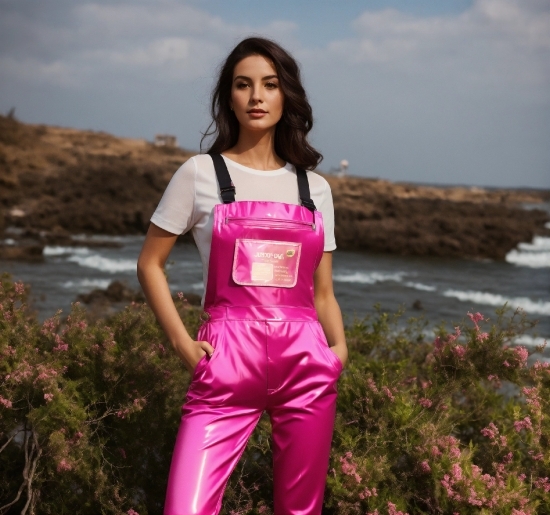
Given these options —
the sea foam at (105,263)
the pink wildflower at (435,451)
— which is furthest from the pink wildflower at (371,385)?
the sea foam at (105,263)

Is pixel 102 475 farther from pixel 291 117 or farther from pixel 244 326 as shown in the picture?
pixel 291 117

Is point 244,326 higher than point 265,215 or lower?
lower

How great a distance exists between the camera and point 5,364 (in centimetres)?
298

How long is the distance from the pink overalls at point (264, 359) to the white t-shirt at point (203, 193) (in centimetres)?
5

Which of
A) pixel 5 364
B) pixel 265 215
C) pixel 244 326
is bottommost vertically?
pixel 5 364

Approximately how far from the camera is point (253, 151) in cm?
253

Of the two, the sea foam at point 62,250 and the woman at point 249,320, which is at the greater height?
the woman at point 249,320

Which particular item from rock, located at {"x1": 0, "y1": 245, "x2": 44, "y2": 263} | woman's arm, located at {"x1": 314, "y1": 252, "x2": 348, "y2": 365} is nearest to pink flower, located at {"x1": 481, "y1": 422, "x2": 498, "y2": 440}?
woman's arm, located at {"x1": 314, "y1": 252, "x2": 348, "y2": 365}

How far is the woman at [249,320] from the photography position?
215 cm

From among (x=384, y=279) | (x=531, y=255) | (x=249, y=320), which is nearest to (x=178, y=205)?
(x=249, y=320)

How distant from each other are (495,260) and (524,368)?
75.8 feet

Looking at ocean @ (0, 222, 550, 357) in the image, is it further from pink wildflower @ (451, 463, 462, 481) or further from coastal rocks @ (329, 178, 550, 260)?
pink wildflower @ (451, 463, 462, 481)

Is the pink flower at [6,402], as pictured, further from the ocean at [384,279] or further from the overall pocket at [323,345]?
the ocean at [384,279]

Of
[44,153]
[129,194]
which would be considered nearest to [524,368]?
[129,194]
